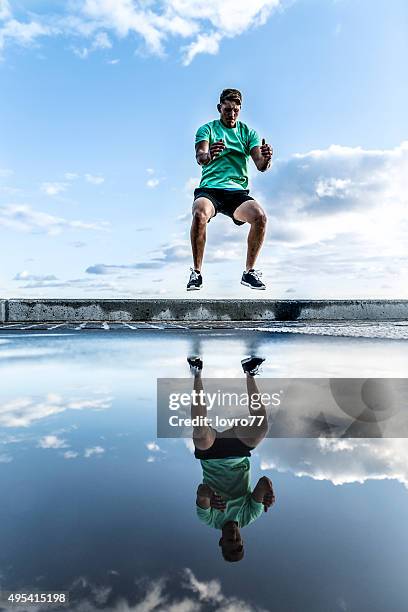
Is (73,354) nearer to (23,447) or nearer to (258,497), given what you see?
(23,447)

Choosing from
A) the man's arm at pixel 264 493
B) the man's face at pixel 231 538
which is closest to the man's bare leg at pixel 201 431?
the man's arm at pixel 264 493

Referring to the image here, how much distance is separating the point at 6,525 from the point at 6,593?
0.76 feet

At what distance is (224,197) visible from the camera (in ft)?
19.9

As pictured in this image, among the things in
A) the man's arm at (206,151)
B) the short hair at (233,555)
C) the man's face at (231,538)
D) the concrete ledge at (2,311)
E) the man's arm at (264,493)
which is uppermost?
the man's arm at (206,151)

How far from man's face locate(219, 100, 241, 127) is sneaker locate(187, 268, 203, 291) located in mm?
1760

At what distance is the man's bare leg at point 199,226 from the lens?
19.1ft

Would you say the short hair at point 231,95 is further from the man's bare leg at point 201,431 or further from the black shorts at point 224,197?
the man's bare leg at point 201,431

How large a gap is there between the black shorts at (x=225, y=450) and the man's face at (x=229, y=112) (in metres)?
4.97

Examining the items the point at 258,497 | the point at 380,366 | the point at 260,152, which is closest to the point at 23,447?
the point at 258,497

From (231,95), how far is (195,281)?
2.09m

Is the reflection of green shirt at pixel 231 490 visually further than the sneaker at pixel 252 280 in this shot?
No

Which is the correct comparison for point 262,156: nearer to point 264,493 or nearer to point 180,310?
point 264,493

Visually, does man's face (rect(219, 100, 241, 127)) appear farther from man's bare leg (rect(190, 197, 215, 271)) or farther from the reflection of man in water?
the reflection of man in water

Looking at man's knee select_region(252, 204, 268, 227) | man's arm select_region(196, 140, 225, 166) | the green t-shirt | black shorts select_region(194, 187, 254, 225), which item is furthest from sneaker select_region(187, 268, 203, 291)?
man's arm select_region(196, 140, 225, 166)
